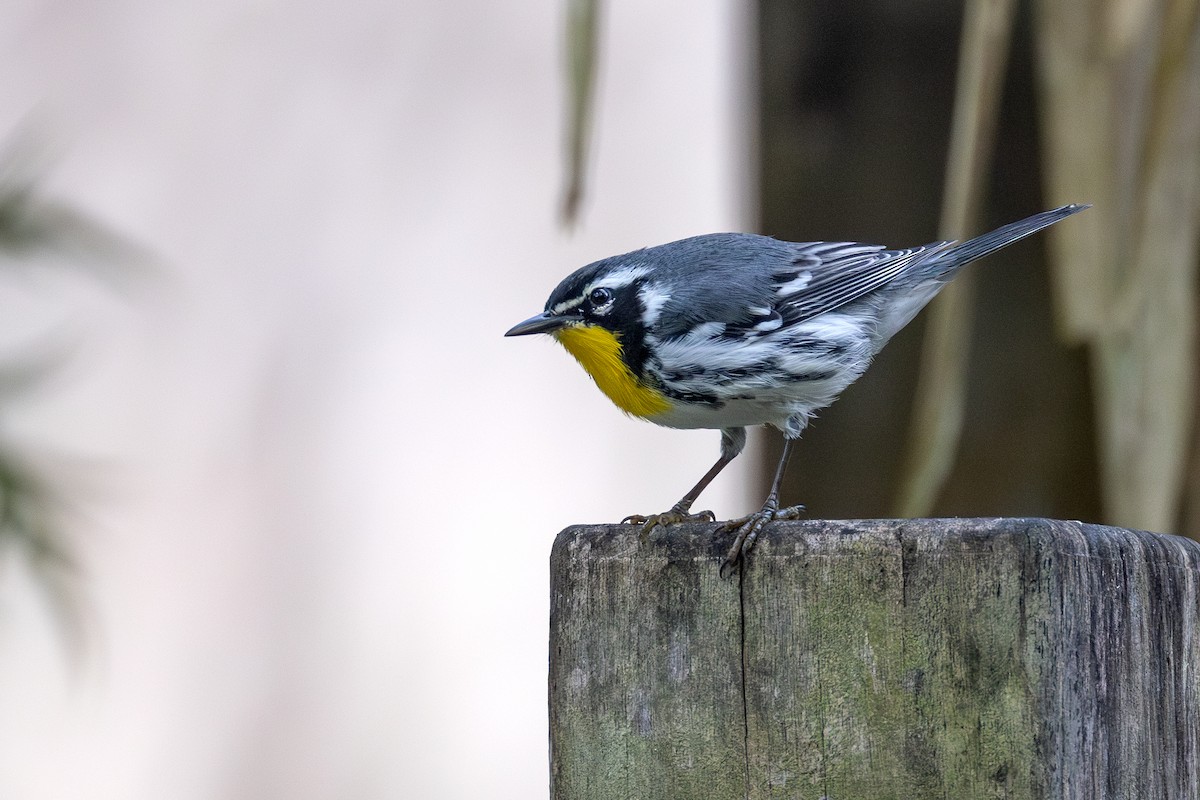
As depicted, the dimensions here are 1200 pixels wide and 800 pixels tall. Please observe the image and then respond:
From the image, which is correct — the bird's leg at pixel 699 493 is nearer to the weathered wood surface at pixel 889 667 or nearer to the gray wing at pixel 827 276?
the gray wing at pixel 827 276

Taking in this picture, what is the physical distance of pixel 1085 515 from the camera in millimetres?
3008

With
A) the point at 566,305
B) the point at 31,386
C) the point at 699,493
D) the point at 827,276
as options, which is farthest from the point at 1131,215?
the point at 31,386

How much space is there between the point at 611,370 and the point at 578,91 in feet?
1.88

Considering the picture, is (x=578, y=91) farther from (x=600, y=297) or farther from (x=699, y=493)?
(x=699, y=493)

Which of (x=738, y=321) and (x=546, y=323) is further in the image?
(x=546, y=323)

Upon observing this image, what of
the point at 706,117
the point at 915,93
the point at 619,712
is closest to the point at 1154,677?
the point at 619,712

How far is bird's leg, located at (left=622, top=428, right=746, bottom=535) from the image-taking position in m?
2.22

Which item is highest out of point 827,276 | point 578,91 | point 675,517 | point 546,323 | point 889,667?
point 578,91

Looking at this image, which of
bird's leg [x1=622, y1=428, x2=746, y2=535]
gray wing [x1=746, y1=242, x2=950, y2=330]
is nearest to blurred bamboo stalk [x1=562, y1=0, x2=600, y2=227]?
gray wing [x1=746, y1=242, x2=950, y2=330]

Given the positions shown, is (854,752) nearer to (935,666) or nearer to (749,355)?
(935,666)

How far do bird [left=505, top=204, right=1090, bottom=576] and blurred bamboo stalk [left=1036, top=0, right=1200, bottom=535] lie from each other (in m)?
0.11

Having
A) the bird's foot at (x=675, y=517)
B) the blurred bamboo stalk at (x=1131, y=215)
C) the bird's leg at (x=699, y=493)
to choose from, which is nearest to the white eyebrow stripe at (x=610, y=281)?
the bird's leg at (x=699, y=493)

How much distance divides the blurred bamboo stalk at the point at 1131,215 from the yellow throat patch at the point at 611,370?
0.81 metres

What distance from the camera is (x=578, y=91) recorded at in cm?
259
